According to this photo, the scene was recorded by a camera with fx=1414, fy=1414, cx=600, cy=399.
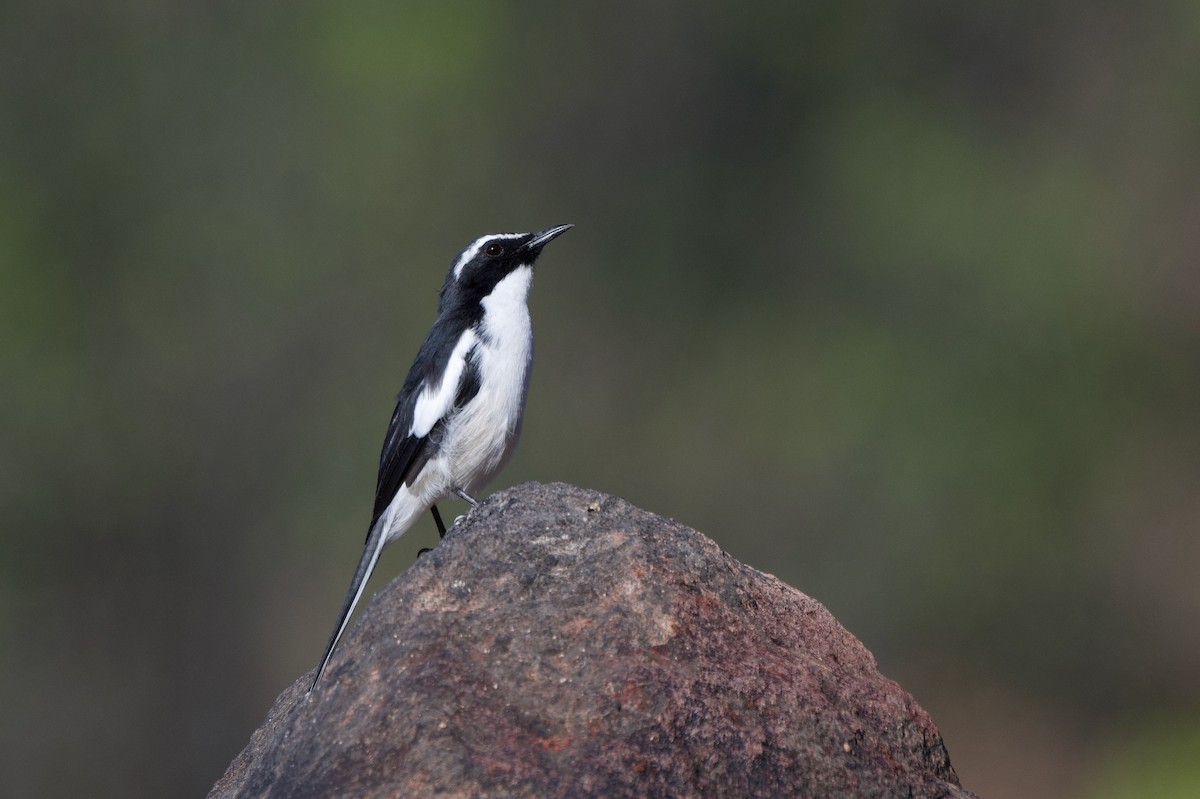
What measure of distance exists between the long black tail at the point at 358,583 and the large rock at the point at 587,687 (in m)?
0.20

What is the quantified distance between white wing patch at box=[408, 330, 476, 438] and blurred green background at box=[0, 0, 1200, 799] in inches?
347

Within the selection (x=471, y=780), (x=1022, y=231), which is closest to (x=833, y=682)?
(x=471, y=780)

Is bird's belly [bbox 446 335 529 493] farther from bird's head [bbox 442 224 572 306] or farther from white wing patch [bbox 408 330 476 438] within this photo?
bird's head [bbox 442 224 572 306]

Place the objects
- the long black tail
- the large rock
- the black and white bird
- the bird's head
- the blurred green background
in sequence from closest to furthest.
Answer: the large rock
the long black tail
the black and white bird
the bird's head
the blurred green background

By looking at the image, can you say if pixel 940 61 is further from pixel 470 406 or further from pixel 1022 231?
pixel 470 406

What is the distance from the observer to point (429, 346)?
21.8 feet

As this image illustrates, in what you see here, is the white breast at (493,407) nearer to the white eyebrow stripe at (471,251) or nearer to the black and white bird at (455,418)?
the black and white bird at (455,418)

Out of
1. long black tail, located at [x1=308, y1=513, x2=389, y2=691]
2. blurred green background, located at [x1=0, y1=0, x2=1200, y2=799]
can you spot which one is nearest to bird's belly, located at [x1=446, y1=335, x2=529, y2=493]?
long black tail, located at [x1=308, y1=513, x2=389, y2=691]

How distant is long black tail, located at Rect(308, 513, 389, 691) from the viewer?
15.4 feet

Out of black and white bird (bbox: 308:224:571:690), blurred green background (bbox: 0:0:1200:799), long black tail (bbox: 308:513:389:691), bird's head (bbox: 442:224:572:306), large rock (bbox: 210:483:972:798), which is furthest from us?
blurred green background (bbox: 0:0:1200:799)

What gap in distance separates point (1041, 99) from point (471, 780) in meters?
17.7

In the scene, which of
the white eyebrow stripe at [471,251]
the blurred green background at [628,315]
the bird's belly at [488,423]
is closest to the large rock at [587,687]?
the bird's belly at [488,423]

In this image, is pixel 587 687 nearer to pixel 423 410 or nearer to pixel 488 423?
pixel 488 423

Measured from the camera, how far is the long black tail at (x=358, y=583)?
15.4ft
